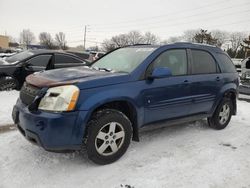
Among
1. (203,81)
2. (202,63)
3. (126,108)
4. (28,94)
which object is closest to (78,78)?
(28,94)

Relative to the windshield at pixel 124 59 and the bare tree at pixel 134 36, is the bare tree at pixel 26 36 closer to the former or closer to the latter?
the bare tree at pixel 134 36

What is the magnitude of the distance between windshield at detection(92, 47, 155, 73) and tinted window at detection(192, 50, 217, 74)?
98 cm

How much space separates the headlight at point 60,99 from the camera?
331 centimetres

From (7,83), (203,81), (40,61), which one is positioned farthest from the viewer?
(40,61)

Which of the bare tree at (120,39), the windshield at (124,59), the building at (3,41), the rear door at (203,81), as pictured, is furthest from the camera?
the bare tree at (120,39)

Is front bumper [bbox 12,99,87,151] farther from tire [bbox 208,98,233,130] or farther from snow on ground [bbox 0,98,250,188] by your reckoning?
tire [bbox 208,98,233,130]

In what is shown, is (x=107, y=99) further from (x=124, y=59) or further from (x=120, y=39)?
(x=120, y=39)

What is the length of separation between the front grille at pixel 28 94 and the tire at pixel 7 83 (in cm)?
476

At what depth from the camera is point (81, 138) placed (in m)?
3.43

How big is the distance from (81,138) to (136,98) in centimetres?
98

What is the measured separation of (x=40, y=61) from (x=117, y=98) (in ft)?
19.1

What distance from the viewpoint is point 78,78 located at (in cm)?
364

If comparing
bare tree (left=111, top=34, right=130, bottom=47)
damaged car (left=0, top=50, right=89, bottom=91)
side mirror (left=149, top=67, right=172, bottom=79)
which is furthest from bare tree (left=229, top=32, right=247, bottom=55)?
side mirror (left=149, top=67, right=172, bottom=79)

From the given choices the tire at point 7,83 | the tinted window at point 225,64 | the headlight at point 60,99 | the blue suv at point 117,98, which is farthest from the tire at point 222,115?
the tire at point 7,83
